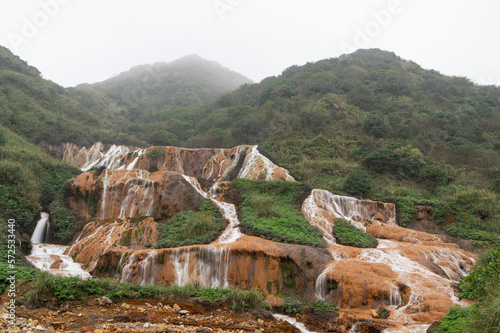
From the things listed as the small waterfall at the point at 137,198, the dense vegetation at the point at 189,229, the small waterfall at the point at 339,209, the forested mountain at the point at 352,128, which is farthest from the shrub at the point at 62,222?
the forested mountain at the point at 352,128

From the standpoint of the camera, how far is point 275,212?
14844mm

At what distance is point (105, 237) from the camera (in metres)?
13.1

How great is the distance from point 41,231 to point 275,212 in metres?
12.7

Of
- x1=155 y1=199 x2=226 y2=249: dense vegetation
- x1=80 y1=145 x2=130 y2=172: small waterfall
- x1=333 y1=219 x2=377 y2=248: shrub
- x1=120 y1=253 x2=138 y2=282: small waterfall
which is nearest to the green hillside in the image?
x1=333 y1=219 x2=377 y2=248: shrub

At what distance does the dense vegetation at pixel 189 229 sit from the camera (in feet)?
39.2

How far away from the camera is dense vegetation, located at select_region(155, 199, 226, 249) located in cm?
1194

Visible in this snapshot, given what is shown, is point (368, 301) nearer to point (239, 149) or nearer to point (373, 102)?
point (239, 149)

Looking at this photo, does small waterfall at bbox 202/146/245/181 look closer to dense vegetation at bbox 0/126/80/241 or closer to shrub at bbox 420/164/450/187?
dense vegetation at bbox 0/126/80/241

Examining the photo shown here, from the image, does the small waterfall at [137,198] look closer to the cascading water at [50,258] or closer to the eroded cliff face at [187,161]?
the cascading water at [50,258]

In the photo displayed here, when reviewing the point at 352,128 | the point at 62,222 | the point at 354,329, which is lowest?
the point at 354,329

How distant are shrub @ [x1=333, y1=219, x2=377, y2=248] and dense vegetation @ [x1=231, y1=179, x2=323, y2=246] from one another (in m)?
1.22

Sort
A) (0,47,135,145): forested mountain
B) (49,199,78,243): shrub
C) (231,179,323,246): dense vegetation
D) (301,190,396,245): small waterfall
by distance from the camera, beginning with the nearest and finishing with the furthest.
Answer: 1. (231,179,323,246): dense vegetation
2. (49,199,78,243): shrub
3. (301,190,396,245): small waterfall
4. (0,47,135,145): forested mountain

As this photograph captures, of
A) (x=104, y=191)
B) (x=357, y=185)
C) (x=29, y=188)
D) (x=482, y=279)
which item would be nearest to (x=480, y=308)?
(x=482, y=279)

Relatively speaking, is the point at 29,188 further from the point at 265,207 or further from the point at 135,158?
the point at 265,207
